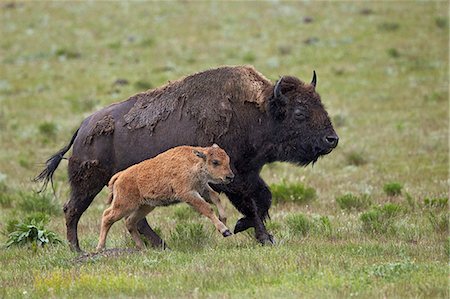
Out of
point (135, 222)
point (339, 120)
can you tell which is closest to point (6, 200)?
point (135, 222)

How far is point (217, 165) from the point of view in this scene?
908cm

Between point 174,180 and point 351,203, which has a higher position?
point 174,180

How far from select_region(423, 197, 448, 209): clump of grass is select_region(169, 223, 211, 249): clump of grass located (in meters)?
3.84

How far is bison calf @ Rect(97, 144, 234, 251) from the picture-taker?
907cm

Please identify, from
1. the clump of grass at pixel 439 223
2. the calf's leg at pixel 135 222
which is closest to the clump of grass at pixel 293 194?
the clump of grass at pixel 439 223

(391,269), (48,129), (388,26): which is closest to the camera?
(391,269)

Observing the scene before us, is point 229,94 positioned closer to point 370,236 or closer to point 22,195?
point 370,236

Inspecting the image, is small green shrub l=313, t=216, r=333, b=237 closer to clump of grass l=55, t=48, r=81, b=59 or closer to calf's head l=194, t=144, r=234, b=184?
calf's head l=194, t=144, r=234, b=184

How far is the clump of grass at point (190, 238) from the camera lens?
31.5ft

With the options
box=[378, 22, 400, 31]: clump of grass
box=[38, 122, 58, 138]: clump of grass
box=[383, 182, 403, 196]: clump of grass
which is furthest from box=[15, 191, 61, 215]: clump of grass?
box=[378, 22, 400, 31]: clump of grass

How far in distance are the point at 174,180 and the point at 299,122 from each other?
1846 millimetres

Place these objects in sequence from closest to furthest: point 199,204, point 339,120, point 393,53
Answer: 1. point 199,204
2. point 339,120
3. point 393,53

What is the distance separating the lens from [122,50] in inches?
1296

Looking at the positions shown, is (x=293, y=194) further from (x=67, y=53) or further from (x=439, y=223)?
(x=67, y=53)
